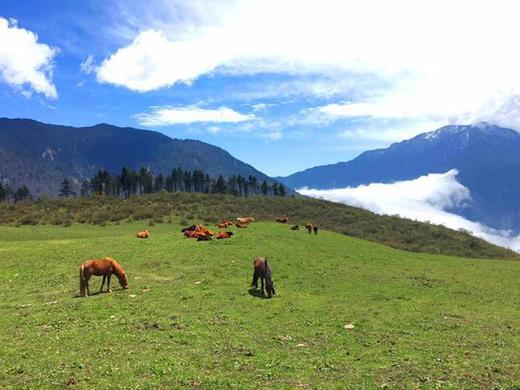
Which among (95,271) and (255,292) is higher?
(95,271)

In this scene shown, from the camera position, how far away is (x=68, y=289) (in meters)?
26.3

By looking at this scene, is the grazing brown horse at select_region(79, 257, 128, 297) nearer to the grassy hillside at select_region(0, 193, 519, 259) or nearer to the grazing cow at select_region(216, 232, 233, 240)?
the grazing cow at select_region(216, 232, 233, 240)

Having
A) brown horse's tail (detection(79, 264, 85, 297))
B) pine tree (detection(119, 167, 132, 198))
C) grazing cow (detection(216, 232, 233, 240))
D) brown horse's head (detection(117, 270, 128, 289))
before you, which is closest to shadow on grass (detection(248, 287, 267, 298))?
brown horse's head (detection(117, 270, 128, 289))

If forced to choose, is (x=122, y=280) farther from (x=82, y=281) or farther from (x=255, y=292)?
(x=255, y=292)

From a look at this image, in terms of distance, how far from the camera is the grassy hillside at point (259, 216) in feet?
241

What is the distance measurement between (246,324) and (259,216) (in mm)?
71702

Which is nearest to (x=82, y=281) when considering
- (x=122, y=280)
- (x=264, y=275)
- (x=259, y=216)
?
(x=122, y=280)

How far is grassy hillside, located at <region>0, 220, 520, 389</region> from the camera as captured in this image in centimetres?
1428

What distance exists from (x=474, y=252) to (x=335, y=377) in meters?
71.1

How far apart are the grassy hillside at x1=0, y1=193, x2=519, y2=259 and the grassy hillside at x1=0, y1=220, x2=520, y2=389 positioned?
3525 centimetres

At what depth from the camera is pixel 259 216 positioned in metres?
91.9

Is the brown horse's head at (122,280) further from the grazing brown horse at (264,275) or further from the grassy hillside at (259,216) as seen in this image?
the grassy hillside at (259,216)

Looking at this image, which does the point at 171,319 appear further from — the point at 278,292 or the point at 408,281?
the point at 408,281

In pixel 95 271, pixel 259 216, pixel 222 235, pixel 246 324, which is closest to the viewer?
pixel 246 324
